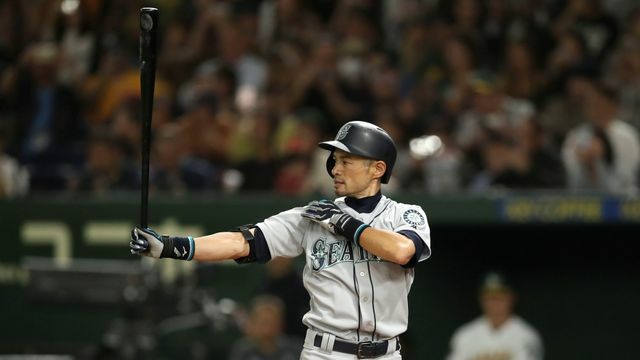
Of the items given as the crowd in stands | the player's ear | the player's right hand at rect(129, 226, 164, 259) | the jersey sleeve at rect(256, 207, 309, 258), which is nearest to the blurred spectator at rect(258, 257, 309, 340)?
the crowd in stands

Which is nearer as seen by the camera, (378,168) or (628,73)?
(378,168)

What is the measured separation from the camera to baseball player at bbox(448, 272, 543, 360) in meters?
8.38

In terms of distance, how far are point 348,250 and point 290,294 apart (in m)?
3.96

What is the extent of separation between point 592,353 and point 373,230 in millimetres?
4851

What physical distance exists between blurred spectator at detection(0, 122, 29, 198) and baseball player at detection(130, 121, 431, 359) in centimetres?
542

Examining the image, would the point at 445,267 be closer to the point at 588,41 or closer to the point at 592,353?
the point at 592,353

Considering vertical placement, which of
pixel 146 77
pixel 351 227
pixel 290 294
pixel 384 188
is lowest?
pixel 290 294

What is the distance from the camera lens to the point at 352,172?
4.86 m

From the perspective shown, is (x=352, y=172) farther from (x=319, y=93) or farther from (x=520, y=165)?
(x=319, y=93)

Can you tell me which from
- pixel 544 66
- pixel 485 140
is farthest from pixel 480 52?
pixel 485 140

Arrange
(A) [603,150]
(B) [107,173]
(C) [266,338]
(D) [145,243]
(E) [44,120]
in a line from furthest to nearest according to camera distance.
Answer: (E) [44,120] → (B) [107,173] → (A) [603,150] → (C) [266,338] → (D) [145,243]

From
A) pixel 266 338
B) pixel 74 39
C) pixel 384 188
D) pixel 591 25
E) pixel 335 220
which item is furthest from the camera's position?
pixel 74 39

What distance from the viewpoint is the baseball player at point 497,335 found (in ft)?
27.5

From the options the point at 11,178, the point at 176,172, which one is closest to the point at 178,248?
the point at 176,172
